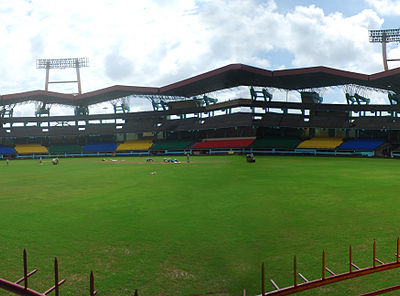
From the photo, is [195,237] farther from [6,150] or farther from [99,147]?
[6,150]

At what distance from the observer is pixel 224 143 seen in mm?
63031

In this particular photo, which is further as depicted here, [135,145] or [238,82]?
[135,145]

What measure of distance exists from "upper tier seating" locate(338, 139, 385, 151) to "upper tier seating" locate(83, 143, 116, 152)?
5622cm

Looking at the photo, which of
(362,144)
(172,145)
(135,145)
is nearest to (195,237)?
(362,144)

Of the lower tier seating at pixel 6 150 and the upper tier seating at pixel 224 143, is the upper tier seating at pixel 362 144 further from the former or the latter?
the lower tier seating at pixel 6 150

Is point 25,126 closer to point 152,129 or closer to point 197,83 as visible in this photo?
point 152,129

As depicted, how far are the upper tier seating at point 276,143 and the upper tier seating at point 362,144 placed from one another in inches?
364

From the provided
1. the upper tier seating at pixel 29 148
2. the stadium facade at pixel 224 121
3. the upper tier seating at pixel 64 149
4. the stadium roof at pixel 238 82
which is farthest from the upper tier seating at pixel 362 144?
the upper tier seating at pixel 29 148

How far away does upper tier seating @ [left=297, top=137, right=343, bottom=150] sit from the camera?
55.9 meters

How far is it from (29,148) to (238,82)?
2407 inches

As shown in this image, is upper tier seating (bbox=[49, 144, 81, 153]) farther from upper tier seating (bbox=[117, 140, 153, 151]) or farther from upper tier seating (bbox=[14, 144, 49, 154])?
upper tier seating (bbox=[117, 140, 153, 151])

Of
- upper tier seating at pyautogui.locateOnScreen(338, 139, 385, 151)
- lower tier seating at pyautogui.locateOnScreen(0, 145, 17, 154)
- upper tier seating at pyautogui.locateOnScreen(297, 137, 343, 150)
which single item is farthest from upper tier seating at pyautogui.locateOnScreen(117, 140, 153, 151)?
upper tier seating at pyautogui.locateOnScreen(338, 139, 385, 151)

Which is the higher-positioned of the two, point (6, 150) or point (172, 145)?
point (172, 145)

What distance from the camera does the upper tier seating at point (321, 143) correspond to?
55906mm
